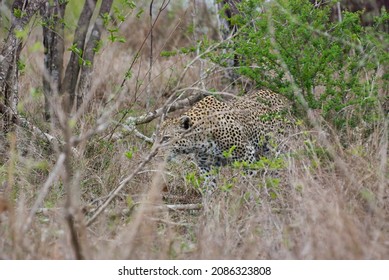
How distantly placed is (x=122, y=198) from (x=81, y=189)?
0.59m

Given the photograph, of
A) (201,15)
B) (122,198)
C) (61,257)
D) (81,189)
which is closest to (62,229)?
(61,257)

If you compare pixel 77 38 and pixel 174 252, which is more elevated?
pixel 77 38

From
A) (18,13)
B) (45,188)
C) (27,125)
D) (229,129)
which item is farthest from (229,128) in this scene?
(45,188)

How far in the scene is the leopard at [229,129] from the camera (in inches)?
266

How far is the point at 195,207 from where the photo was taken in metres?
5.89

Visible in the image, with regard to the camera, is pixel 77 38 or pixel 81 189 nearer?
pixel 81 189

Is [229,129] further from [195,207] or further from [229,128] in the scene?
[195,207]

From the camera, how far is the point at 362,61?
6051 mm

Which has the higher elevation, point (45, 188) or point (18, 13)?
point (18, 13)

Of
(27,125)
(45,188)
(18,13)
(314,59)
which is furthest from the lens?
(27,125)

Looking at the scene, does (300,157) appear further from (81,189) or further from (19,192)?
(19,192)

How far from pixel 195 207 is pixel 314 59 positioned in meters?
1.75

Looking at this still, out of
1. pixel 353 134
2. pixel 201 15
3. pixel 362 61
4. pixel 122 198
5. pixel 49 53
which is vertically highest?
pixel 201 15

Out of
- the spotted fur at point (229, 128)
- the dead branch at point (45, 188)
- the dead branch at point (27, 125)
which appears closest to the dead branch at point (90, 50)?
the dead branch at point (27, 125)
